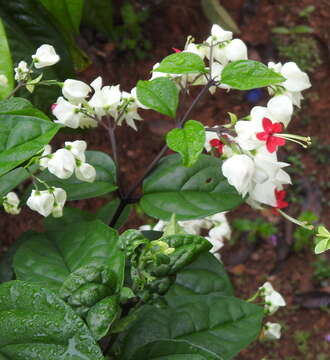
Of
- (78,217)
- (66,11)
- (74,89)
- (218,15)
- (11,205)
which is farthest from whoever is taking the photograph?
(218,15)

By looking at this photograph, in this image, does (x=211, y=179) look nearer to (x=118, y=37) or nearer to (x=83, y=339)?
(x=83, y=339)

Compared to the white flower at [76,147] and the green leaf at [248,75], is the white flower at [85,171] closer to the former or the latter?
the white flower at [76,147]

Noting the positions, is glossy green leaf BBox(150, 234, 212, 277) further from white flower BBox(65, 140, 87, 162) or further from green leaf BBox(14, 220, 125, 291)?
white flower BBox(65, 140, 87, 162)

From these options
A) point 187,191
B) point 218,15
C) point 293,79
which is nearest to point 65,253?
point 187,191

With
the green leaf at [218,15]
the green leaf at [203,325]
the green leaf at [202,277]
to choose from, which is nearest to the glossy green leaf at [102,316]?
the green leaf at [203,325]

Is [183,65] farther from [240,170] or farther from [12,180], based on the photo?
[12,180]

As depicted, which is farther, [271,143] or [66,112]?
[66,112]
